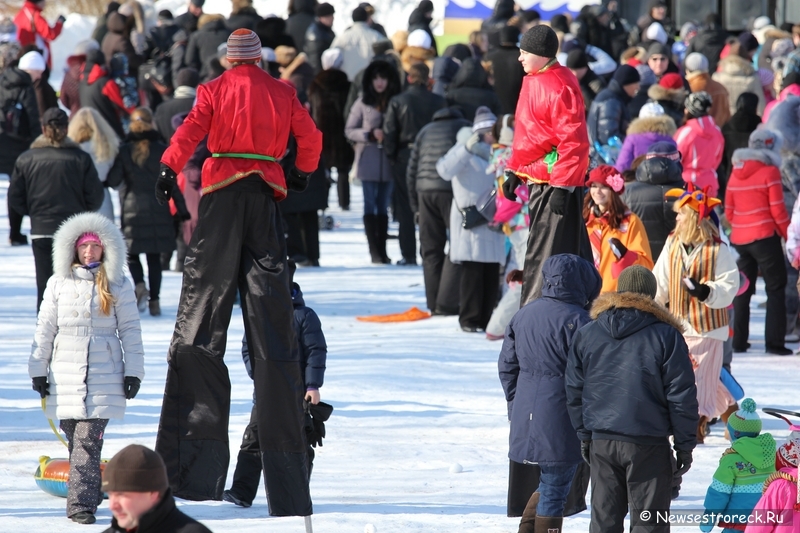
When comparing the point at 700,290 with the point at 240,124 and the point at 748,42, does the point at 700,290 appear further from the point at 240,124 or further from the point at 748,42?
the point at 748,42

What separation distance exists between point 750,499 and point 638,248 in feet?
8.75

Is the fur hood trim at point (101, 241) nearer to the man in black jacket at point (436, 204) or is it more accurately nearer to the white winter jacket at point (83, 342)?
the white winter jacket at point (83, 342)

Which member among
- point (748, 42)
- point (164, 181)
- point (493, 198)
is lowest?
point (493, 198)

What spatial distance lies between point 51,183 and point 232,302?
16.7 feet

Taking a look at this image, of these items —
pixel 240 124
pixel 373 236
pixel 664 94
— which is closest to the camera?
pixel 240 124

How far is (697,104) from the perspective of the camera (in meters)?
11.5

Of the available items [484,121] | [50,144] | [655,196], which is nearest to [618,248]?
[655,196]

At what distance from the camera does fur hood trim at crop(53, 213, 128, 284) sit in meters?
6.54

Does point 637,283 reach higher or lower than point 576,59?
lower

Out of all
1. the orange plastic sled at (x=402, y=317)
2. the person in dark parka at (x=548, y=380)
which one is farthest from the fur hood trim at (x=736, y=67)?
the person in dark parka at (x=548, y=380)

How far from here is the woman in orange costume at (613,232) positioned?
7.92m

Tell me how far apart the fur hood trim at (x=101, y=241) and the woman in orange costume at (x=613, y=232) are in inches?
112

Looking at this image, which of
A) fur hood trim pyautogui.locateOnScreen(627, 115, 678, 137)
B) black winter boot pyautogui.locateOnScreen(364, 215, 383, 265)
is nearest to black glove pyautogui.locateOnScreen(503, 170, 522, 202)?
fur hood trim pyautogui.locateOnScreen(627, 115, 678, 137)

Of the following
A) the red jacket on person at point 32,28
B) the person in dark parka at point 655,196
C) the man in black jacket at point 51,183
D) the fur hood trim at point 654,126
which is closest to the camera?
the person in dark parka at point 655,196
